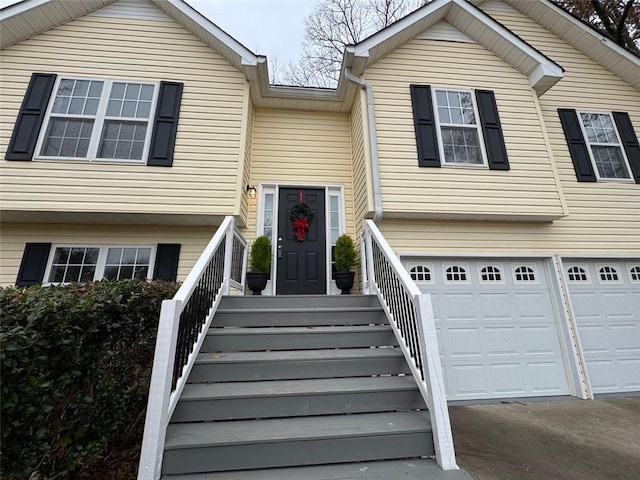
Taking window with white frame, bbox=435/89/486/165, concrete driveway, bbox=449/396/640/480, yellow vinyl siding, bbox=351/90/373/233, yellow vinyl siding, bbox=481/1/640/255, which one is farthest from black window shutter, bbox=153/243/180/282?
yellow vinyl siding, bbox=481/1/640/255

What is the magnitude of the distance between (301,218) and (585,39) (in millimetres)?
Answer: 6976

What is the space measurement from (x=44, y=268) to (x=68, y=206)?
1.08 meters

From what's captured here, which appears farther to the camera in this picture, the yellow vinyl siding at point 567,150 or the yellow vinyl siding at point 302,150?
the yellow vinyl siding at point 302,150

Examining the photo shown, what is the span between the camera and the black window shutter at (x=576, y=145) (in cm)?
548

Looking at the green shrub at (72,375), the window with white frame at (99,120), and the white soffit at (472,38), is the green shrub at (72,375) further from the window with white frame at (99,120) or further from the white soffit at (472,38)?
the white soffit at (472,38)

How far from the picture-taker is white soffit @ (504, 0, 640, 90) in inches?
236

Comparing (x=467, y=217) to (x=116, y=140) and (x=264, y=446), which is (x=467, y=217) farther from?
(x=116, y=140)

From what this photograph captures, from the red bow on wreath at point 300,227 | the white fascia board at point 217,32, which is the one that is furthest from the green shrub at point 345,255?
the white fascia board at point 217,32

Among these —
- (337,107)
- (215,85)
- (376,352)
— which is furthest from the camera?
(337,107)

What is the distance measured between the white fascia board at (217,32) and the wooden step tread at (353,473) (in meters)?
5.48

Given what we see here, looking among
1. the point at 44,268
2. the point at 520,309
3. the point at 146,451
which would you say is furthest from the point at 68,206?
the point at 520,309

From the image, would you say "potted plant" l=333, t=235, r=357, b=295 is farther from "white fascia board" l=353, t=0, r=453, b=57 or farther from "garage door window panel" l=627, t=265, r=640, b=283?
"garage door window panel" l=627, t=265, r=640, b=283

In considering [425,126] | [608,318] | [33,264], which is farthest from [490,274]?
[33,264]

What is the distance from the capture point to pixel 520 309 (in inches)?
189
